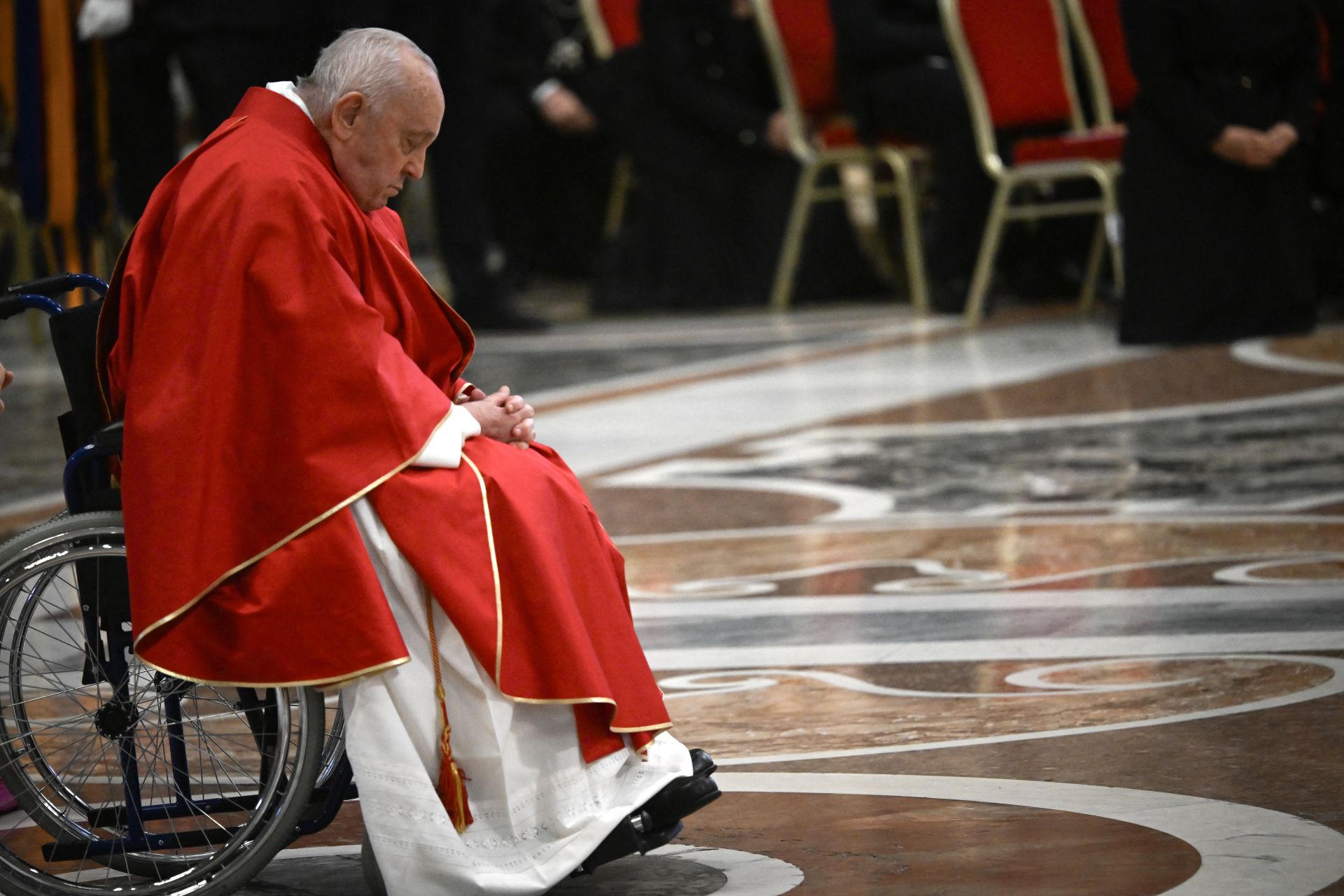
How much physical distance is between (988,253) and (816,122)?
1.35 metres

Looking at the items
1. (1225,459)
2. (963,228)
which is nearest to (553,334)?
(963,228)

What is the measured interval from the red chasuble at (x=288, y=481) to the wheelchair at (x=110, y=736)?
0.12 metres

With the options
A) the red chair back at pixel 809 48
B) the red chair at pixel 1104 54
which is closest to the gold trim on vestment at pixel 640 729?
the red chair at pixel 1104 54

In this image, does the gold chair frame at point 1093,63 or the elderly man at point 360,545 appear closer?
the elderly man at point 360,545

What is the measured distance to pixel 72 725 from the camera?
2404 millimetres

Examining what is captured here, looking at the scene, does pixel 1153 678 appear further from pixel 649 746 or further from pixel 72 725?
pixel 72 725

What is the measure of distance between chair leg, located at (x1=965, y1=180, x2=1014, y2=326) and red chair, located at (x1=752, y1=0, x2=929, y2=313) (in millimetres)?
422

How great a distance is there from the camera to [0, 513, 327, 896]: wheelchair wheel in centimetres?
229

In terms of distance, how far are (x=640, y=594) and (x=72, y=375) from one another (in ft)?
5.35

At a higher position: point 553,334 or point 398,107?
point 398,107

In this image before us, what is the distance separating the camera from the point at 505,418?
7.84 ft

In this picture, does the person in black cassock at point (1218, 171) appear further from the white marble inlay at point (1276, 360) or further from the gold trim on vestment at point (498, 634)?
the gold trim on vestment at point (498, 634)

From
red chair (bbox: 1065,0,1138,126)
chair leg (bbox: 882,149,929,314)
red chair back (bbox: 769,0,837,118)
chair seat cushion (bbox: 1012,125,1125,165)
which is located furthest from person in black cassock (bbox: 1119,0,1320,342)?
red chair back (bbox: 769,0,837,118)

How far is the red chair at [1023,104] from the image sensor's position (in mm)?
7434
